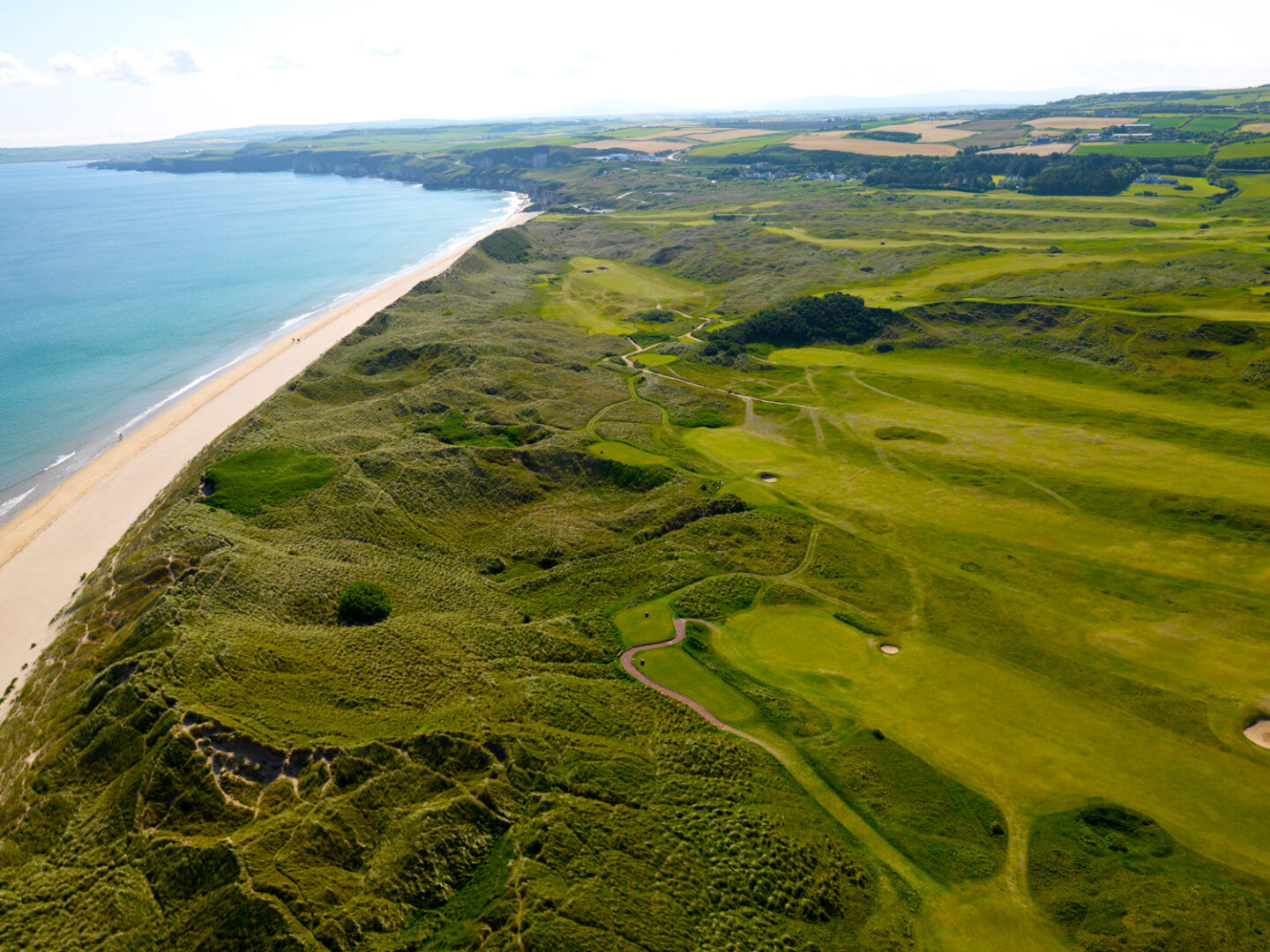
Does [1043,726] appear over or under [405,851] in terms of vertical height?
under

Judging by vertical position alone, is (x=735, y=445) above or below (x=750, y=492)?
above

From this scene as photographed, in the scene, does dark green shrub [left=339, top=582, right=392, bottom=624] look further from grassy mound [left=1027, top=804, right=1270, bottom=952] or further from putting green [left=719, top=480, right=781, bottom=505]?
grassy mound [left=1027, top=804, right=1270, bottom=952]

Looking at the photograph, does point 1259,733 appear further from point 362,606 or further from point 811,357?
point 811,357

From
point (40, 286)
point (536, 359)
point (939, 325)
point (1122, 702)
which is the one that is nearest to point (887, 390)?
point (939, 325)

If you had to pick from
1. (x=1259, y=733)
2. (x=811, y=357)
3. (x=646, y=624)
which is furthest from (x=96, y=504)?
(x=1259, y=733)

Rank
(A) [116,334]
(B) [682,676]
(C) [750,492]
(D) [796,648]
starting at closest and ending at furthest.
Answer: (B) [682,676] < (D) [796,648] < (C) [750,492] < (A) [116,334]

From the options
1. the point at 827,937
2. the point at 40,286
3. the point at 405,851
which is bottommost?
the point at 827,937

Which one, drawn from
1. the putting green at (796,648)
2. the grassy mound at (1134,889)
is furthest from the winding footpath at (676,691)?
the grassy mound at (1134,889)

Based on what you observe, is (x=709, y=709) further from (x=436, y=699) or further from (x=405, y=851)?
(x=405, y=851)
